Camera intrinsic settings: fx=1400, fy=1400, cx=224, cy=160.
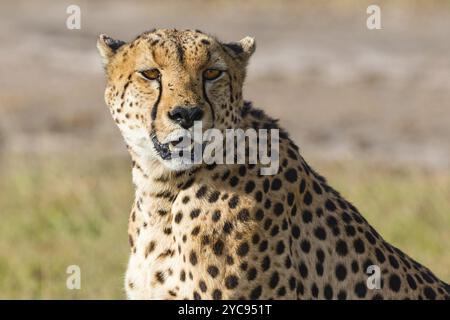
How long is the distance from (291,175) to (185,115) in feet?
1.84

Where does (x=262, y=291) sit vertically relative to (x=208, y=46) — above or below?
below

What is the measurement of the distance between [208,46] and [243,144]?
0.42m

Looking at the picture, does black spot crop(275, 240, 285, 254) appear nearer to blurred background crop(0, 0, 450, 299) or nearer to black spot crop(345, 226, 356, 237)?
black spot crop(345, 226, 356, 237)

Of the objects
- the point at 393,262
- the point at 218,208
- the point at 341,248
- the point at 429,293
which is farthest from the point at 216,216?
the point at 429,293

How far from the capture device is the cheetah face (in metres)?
5.32

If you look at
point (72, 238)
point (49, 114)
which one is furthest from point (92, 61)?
point (72, 238)

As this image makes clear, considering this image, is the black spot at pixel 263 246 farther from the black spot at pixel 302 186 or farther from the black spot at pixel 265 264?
the black spot at pixel 302 186

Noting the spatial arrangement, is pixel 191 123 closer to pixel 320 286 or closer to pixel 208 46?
pixel 208 46

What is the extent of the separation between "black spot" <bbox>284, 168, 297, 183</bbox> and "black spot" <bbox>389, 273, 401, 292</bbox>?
551mm

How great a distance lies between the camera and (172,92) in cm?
535

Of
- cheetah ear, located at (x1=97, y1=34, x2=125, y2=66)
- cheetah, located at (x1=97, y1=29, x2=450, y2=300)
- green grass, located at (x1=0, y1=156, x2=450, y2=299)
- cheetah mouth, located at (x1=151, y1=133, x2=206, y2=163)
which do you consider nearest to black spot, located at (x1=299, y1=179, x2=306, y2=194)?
cheetah, located at (x1=97, y1=29, x2=450, y2=300)

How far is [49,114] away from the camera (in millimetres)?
15742

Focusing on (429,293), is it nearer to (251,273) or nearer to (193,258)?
(251,273)

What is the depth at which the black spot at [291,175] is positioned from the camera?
18.3ft
